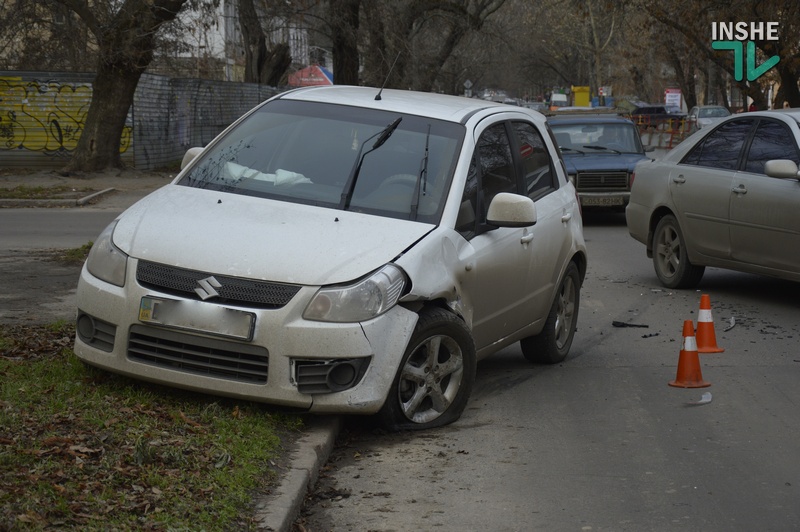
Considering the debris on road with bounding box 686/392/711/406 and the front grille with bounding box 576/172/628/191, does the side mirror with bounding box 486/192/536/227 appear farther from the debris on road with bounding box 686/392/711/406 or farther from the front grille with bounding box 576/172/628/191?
the front grille with bounding box 576/172/628/191

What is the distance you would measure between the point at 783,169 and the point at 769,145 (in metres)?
0.86

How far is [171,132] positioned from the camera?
31.8 meters

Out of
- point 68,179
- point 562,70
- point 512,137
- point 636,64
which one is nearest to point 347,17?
point 68,179

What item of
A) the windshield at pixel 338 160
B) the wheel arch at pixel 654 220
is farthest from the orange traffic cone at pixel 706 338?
the wheel arch at pixel 654 220

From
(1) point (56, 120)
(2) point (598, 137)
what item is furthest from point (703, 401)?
(1) point (56, 120)

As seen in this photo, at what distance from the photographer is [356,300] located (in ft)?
18.2

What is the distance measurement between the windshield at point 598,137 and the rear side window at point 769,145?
9476mm

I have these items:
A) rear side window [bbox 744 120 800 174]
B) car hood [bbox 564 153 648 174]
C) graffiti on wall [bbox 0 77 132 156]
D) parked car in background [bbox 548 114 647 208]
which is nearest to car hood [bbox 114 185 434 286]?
rear side window [bbox 744 120 800 174]

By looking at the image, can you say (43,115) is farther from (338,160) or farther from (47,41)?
(338,160)

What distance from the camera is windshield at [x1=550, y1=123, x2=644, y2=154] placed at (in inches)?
807

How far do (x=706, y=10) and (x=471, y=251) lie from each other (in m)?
29.7

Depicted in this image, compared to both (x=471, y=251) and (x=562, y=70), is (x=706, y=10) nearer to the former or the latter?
(x=471, y=251)

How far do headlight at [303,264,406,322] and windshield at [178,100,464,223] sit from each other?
30.4 inches

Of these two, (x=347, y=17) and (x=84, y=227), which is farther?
(x=347, y=17)
